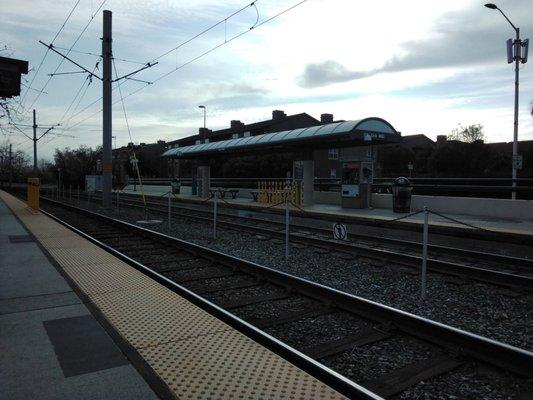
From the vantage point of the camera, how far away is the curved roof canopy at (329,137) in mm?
20047

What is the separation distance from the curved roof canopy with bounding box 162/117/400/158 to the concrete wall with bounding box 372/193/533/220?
3.12 metres

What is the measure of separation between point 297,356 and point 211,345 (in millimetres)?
807

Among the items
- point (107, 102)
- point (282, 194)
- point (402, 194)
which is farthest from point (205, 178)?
point (402, 194)

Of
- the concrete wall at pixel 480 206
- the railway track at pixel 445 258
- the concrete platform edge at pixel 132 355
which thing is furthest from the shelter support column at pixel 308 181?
the concrete platform edge at pixel 132 355

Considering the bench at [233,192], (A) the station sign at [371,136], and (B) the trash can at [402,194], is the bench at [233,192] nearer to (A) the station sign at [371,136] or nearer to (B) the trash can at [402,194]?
(A) the station sign at [371,136]

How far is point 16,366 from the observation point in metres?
4.02

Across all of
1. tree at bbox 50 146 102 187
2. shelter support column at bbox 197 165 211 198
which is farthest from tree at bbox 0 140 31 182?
shelter support column at bbox 197 165 211 198

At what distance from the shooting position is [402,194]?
18609 mm

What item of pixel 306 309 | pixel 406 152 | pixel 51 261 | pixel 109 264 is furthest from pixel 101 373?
pixel 406 152

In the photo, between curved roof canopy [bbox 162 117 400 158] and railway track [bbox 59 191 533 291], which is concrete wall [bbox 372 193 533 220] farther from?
railway track [bbox 59 191 533 291]

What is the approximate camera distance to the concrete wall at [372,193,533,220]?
1633 centimetres

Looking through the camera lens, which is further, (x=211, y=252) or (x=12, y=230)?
(x=12, y=230)

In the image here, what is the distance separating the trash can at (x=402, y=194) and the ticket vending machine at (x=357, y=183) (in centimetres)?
202

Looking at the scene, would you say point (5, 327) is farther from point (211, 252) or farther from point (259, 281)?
point (211, 252)
